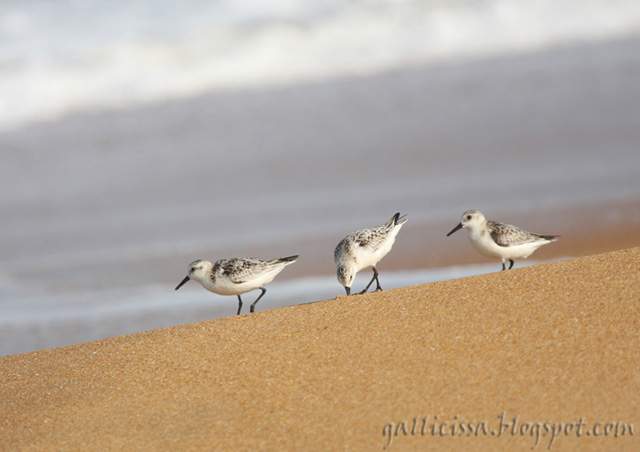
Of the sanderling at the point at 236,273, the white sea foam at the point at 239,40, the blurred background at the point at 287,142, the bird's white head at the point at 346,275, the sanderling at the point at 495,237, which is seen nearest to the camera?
the bird's white head at the point at 346,275

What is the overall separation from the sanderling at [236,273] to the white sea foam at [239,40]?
30.2 feet

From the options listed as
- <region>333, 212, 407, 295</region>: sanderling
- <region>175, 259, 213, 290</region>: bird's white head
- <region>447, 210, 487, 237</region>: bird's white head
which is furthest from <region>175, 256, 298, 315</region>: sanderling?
<region>447, 210, 487, 237</region>: bird's white head

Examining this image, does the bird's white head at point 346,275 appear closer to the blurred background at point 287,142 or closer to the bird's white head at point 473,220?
the bird's white head at point 473,220

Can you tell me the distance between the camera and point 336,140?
12.8 m

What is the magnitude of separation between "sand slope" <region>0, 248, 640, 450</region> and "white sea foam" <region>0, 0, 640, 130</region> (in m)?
10.7

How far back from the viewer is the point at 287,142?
12922 millimetres

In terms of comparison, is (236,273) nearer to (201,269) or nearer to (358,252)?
(201,269)

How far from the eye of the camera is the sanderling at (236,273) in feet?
21.2

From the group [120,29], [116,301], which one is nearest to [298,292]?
[116,301]

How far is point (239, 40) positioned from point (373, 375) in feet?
42.9

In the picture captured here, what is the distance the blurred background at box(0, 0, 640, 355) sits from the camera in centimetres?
901

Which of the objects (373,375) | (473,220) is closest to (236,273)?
(473,220)

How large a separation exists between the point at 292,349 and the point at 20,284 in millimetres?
5708

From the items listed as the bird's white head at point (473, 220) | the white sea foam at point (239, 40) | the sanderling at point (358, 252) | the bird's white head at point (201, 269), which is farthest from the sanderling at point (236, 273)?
the white sea foam at point (239, 40)
